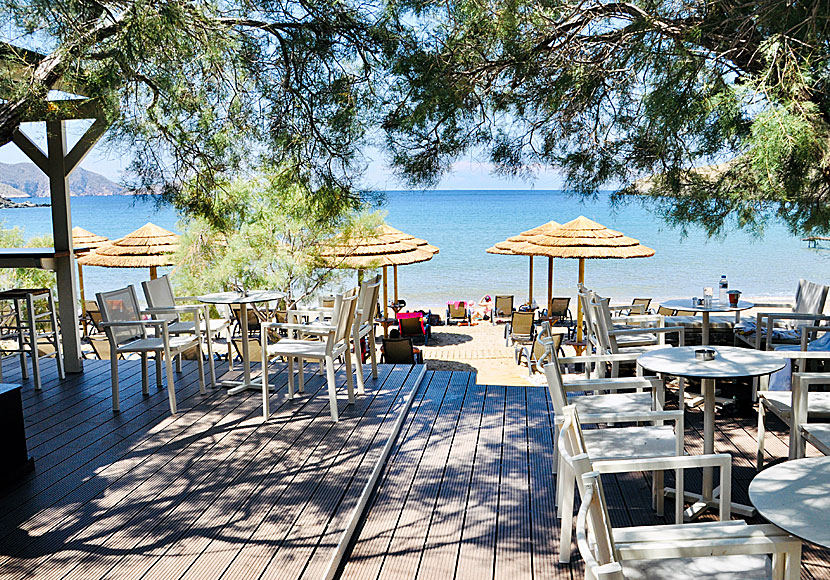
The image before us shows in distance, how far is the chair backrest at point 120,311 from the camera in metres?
5.12

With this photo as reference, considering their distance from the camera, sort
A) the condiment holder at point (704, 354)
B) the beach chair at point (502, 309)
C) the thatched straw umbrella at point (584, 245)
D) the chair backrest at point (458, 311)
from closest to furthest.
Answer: the condiment holder at point (704, 354) < the thatched straw umbrella at point (584, 245) < the beach chair at point (502, 309) < the chair backrest at point (458, 311)

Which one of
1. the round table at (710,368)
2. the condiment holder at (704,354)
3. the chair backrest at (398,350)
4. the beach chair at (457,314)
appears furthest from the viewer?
the beach chair at (457,314)

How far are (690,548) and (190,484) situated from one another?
2.83 metres

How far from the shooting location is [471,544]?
9.75ft

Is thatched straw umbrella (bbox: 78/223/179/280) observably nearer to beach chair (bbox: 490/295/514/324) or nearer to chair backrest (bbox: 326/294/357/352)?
chair backrest (bbox: 326/294/357/352)

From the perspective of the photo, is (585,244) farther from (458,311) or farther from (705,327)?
(458,311)

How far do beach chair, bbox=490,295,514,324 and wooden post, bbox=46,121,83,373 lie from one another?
41.4 ft

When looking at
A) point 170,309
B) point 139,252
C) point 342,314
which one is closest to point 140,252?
point 139,252

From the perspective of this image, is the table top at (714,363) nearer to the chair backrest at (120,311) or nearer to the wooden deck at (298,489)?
the wooden deck at (298,489)

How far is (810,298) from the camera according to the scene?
5957 millimetres

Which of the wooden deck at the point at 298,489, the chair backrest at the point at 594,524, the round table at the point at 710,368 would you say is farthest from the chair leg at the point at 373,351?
the chair backrest at the point at 594,524

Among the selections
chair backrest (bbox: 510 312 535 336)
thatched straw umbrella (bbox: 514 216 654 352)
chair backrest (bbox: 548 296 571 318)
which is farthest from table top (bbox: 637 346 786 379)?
chair backrest (bbox: 548 296 571 318)

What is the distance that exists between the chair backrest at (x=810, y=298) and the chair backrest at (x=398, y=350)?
4.10 m

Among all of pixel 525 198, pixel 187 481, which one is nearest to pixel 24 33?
pixel 187 481
